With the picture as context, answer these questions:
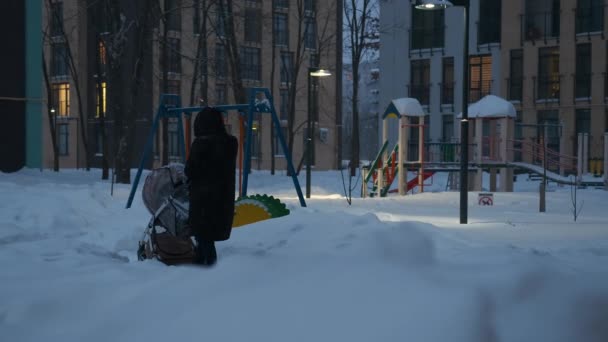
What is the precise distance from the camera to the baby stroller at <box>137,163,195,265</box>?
23.5ft

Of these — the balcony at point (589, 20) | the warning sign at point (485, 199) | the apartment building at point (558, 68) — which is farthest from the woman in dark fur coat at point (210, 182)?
the balcony at point (589, 20)

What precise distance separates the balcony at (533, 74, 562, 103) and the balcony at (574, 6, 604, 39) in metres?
2.34

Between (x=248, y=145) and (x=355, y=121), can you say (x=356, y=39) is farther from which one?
(x=248, y=145)

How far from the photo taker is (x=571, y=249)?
29.1 feet

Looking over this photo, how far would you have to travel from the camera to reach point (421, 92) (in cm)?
3997

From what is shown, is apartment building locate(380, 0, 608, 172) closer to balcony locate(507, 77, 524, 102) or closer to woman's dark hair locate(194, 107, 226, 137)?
balcony locate(507, 77, 524, 102)

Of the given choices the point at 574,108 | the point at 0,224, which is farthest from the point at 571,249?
the point at 574,108

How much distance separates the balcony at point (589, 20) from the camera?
115ft

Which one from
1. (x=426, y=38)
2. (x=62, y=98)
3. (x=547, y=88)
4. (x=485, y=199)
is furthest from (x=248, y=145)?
(x=62, y=98)

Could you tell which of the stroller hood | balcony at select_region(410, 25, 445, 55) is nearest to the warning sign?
the stroller hood

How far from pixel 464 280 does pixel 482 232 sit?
5.97 metres

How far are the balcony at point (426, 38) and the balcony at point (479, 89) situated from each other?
2812 mm

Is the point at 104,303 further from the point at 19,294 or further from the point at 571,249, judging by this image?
the point at 571,249

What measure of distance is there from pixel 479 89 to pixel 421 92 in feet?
10.7
